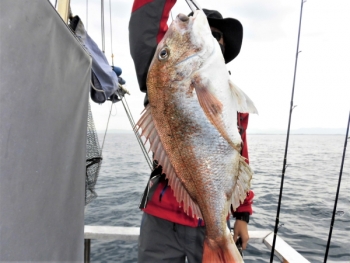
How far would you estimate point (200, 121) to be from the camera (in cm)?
142

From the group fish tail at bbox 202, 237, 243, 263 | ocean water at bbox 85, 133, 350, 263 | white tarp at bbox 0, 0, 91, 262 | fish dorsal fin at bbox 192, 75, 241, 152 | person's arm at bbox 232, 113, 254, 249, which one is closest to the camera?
white tarp at bbox 0, 0, 91, 262

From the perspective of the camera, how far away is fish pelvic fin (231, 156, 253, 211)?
1.52 metres

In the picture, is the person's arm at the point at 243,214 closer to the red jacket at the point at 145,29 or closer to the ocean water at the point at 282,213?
the red jacket at the point at 145,29

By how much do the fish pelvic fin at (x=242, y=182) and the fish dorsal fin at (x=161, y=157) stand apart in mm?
241

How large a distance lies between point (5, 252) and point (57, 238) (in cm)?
43

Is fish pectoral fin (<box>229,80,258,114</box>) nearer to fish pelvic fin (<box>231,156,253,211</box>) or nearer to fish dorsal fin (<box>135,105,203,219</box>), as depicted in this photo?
fish pelvic fin (<box>231,156,253,211</box>)

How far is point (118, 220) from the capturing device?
6977 millimetres

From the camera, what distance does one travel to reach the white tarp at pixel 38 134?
82cm

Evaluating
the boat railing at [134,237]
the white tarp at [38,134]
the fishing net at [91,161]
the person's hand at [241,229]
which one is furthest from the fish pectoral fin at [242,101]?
the boat railing at [134,237]

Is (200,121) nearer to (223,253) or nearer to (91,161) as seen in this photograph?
(223,253)

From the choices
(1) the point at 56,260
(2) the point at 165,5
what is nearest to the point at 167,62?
(2) the point at 165,5

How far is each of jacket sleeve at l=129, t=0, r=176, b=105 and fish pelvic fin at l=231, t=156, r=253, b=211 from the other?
91 cm

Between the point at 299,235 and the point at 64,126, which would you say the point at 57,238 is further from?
the point at 299,235

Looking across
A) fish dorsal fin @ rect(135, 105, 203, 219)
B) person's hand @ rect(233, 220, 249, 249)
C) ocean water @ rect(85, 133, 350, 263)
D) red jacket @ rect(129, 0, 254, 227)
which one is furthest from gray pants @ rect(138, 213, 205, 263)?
ocean water @ rect(85, 133, 350, 263)
